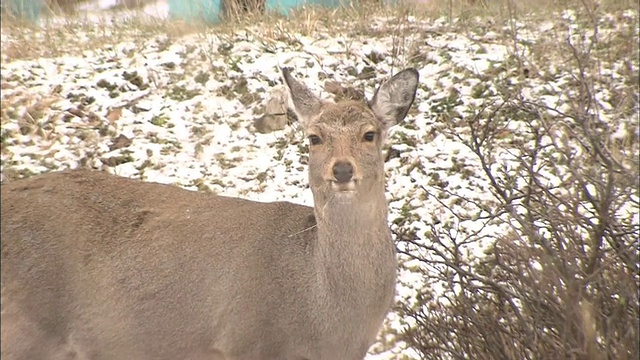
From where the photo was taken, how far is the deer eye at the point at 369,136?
472 centimetres

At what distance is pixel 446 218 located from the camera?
7473 millimetres

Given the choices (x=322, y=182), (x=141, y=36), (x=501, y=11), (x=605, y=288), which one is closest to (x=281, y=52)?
(x=141, y=36)

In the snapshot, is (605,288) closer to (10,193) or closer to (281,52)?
(10,193)

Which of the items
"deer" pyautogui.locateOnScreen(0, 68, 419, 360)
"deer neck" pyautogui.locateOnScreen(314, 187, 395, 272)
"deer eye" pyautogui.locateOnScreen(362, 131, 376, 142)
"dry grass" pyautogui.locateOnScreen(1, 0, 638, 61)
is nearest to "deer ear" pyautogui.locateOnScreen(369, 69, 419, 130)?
"deer" pyautogui.locateOnScreen(0, 68, 419, 360)

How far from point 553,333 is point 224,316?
5.97 feet

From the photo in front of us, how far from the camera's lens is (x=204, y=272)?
4785mm

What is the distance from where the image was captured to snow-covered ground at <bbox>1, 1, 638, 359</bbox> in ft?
26.5

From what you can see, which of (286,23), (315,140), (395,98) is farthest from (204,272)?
(286,23)

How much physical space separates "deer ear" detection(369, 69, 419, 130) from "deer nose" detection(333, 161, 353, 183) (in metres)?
0.66

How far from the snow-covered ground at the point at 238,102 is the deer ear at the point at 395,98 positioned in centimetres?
218

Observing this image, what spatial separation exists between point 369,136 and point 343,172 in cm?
45

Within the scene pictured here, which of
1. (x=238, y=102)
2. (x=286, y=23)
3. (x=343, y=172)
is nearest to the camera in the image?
(x=343, y=172)

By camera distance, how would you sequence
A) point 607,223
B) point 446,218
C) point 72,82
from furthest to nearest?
point 72,82 < point 446,218 < point 607,223

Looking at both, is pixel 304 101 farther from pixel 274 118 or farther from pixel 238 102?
pixel 238 102
